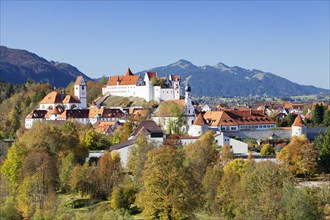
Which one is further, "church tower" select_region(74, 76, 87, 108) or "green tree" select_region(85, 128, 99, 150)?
"church tower" select_region(74, 76, 87, 108)

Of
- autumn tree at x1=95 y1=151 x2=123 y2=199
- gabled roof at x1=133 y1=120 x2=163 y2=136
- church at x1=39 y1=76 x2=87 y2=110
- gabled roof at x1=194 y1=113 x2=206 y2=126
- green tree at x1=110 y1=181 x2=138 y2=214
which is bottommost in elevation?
green tree at x1=110 y1=181 x2=138 y2=214

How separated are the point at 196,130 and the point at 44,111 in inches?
985

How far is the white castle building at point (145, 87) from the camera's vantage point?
7219cm

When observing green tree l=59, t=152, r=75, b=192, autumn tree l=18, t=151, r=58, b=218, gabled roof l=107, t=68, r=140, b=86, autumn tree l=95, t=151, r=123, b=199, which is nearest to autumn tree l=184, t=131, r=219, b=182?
autumn tree l=95, t=151, r=123, b=199

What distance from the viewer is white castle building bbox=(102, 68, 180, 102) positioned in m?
72.2

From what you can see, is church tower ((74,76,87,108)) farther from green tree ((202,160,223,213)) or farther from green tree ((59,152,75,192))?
green tree ((202,160,223,213))

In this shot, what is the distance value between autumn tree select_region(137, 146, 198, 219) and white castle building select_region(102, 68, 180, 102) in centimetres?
4170

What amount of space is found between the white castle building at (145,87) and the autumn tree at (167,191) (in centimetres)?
4170

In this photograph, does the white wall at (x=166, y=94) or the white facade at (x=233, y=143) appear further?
the white wall at (x=166, y=94)

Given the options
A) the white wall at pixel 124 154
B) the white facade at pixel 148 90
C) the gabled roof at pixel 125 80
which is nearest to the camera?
the white wall at pixel 124 154

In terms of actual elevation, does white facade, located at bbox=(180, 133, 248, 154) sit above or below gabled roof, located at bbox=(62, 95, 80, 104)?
below

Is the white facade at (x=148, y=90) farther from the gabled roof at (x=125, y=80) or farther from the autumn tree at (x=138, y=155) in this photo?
the autumn tree at (x=138, y=155)

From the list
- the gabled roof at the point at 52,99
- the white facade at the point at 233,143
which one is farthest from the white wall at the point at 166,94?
the white facade at the point at 233,143

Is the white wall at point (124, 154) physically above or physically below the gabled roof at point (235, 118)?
below
